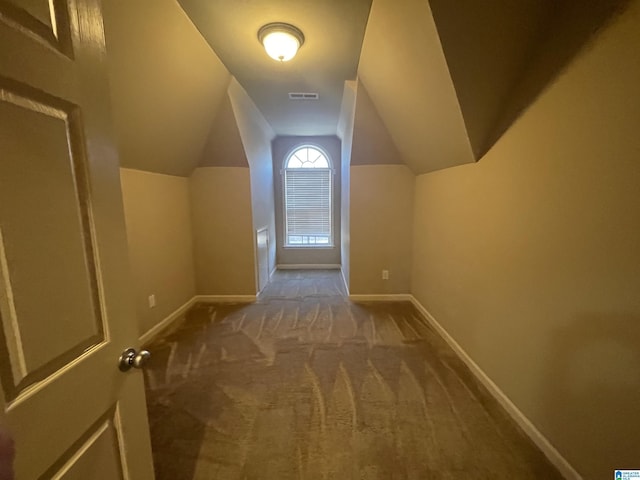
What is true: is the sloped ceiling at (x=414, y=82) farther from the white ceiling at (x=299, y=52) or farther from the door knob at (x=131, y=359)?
the door knob at (x=131, y=359)

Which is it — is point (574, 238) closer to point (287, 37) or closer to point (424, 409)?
point (424, 409)

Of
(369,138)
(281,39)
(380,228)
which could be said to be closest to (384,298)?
(380,228)

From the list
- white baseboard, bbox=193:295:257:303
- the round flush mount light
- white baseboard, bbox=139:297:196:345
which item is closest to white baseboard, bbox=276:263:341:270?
white baseboard, bbox=193:295:257:303

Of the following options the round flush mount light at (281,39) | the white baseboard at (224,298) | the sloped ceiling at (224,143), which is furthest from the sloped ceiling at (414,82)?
the white baseboard at (224,298)

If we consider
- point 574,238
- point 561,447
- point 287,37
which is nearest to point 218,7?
point 287,37

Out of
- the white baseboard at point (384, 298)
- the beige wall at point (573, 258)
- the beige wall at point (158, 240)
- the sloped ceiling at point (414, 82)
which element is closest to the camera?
the beige wall at point (573, 258)

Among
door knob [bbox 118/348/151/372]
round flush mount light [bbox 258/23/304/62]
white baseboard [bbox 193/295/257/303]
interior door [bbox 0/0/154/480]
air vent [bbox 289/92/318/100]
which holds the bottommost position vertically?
white baseboard [bbox 193/295/257/303]

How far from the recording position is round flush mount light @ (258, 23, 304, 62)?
6.38ft

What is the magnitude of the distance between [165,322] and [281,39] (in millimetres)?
2872

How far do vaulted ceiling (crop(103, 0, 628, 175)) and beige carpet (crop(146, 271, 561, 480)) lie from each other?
5.64ft

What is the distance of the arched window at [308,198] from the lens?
5328mm

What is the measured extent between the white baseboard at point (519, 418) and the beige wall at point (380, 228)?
118cm

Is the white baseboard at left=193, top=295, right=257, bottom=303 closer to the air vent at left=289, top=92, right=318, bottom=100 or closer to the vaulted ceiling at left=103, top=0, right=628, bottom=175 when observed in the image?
the vaulted ceiling at left=103, top=0, right=628, bottom=175

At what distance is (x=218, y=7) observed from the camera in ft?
5.87
